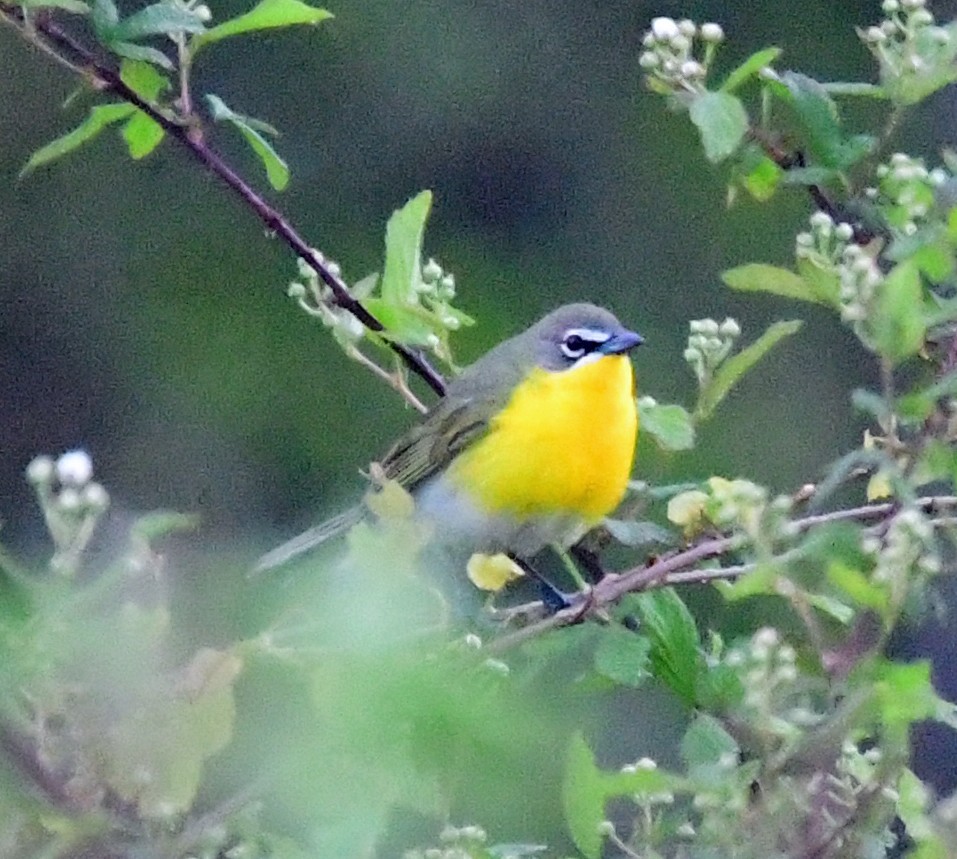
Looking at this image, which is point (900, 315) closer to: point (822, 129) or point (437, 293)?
point (822, 129)

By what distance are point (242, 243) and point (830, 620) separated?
5030 mm

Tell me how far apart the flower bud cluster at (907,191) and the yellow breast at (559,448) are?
4.65 ft

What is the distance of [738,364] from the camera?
5.52 ft

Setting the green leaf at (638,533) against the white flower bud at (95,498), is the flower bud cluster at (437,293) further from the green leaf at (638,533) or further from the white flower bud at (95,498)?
the white flower bud at (95,498)

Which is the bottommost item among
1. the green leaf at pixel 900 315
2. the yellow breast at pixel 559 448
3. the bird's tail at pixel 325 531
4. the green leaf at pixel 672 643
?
the yellow breast at pixel 559 448

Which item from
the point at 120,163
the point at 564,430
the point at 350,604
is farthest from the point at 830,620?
the point at 120,163

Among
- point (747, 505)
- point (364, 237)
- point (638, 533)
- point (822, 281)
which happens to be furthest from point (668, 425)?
point (364, 237)

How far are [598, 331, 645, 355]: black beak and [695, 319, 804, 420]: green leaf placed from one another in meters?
1.29

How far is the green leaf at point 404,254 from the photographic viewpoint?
186 centimetres

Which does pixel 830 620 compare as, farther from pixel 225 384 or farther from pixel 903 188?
pixel 225 384

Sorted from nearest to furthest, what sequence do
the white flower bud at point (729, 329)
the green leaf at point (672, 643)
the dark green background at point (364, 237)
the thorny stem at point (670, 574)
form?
the thorny stem at point (670, 574), the green leaf at point (672, 643), the white flower bud at point (729, 329), the dark green background at point (364, 237)

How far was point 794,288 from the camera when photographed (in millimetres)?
1459

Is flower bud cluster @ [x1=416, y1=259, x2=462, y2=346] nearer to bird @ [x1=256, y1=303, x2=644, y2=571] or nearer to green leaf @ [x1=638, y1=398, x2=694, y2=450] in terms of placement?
green leaf @ [x1=638, y1=398, x2=694, y2=450]

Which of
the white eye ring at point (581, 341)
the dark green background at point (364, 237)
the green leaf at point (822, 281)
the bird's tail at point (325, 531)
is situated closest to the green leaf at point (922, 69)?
the green leaf at point (822, 281)
